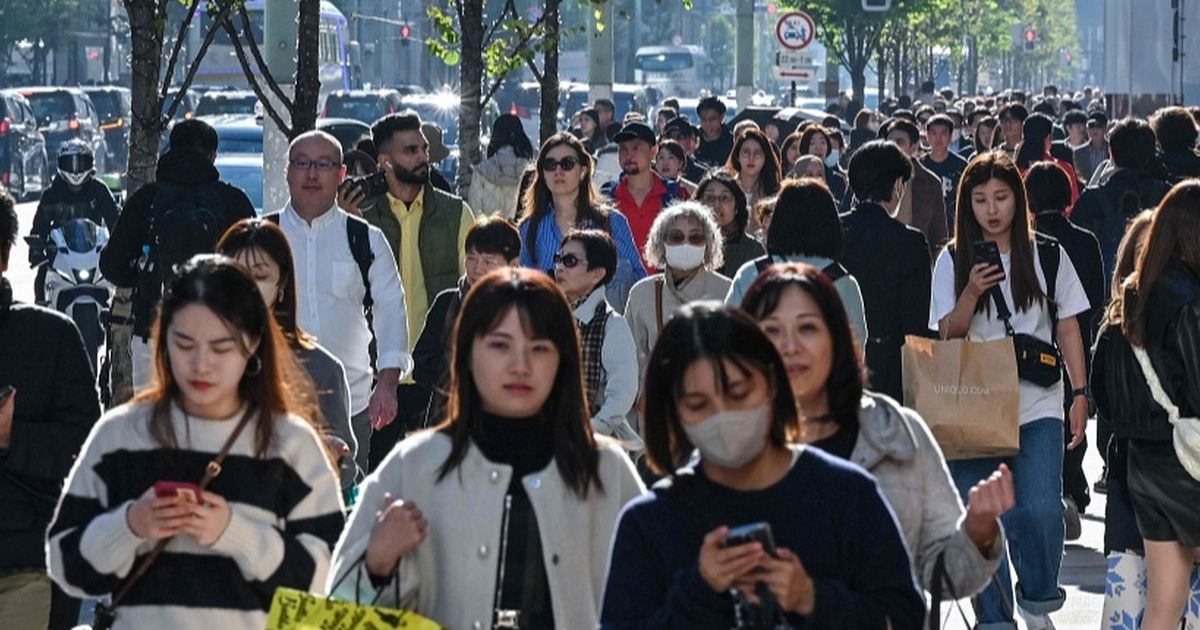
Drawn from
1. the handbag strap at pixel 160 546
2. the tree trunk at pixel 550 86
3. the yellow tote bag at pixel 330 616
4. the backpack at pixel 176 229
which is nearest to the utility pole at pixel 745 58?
the tree trunk at pixel 550 86

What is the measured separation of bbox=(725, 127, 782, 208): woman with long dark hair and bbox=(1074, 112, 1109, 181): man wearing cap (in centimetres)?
794

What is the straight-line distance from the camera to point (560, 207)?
11.7 m

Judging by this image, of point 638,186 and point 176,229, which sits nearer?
point 176,229

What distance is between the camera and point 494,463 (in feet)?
15.8

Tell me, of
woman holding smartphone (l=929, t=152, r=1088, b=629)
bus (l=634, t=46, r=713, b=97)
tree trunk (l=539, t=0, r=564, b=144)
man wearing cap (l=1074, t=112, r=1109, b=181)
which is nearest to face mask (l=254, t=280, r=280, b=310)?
woman holding smartphone (l=929, t=152, r=1088, b=629)

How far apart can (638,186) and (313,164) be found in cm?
438

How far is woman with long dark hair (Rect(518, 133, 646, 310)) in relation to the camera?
11492 millimetres

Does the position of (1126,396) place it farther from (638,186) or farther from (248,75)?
(248,75)

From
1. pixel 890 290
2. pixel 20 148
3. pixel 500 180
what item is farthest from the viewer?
pixel 20 148

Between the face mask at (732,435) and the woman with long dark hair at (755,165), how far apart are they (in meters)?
11.0

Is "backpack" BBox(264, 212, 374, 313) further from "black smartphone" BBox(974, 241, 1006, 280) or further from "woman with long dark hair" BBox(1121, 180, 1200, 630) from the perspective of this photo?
"woman with long dark hair" BBox(1121, 180, 1200, 630)

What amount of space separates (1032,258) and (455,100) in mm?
41767

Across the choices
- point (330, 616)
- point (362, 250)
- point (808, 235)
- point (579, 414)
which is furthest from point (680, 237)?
point (330, 616)

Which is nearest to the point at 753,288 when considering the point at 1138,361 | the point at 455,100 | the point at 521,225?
the point at 1138,361
